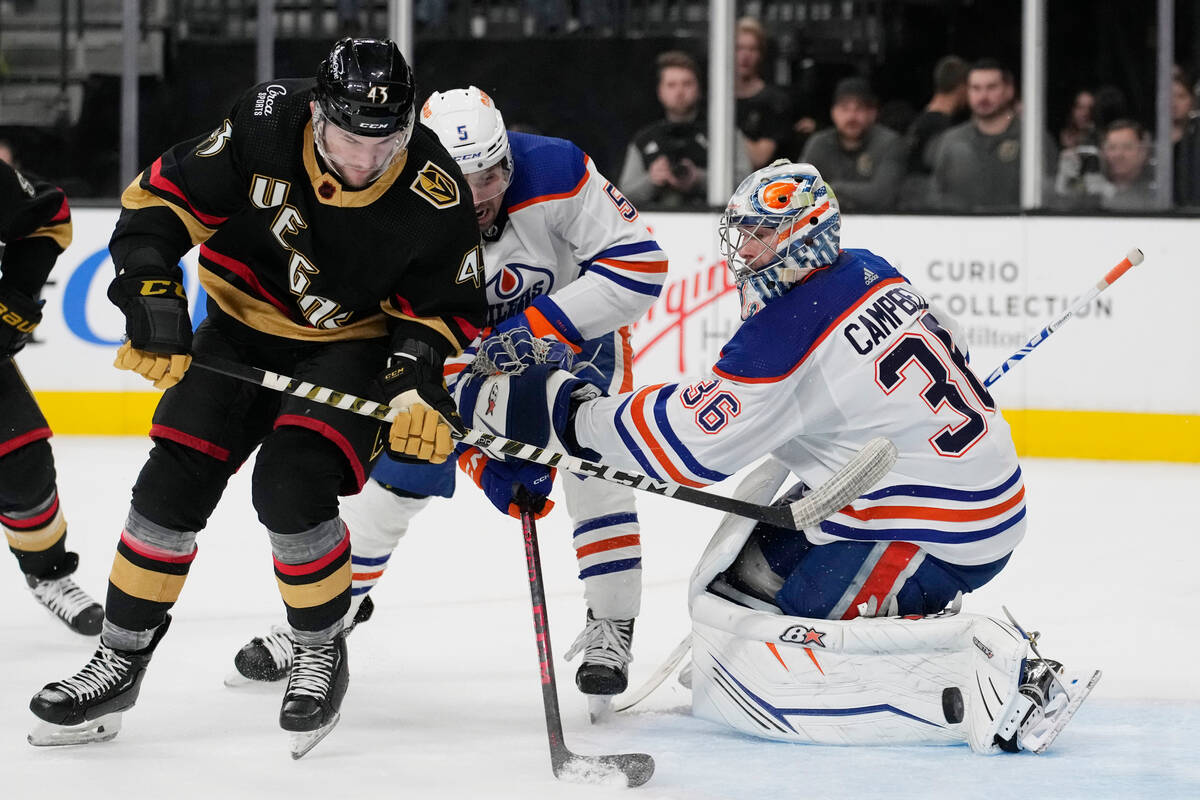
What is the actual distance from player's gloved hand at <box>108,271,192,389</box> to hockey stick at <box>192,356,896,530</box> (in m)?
0.07

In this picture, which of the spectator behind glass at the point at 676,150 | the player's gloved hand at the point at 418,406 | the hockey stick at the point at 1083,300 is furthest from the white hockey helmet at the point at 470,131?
the spectator behind glass at the point at 676,150

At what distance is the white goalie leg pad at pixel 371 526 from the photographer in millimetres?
2930

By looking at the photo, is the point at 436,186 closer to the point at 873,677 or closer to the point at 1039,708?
the point at 873,677

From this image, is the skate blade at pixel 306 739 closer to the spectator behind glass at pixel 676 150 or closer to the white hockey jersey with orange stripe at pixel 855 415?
the white hockey jersey with orange stripe at pixel 855 415

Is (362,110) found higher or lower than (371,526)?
higher

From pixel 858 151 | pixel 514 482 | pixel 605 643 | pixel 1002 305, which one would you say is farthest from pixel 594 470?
pixel 858 151

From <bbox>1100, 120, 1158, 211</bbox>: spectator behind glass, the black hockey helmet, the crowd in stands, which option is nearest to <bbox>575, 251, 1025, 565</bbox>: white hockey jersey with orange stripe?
the black hockey helmet

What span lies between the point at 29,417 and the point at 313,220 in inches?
37.8

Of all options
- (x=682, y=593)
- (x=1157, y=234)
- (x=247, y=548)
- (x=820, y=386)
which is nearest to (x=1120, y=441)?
(x=1157, y=234)

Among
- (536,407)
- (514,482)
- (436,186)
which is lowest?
(514,482)

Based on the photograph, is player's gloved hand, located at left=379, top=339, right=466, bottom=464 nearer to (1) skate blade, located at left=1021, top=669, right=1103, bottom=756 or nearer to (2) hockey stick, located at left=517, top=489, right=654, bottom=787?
(2) hockey stick, located at left=517, top=489, right=654, bottom=787

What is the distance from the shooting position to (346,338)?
2.60 meters

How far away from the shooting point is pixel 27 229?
121 inches

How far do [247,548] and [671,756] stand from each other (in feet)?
6.28
